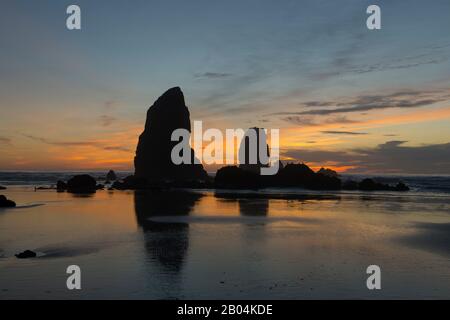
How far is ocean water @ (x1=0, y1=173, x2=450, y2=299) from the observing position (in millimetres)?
15578

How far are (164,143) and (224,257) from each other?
14573 cm

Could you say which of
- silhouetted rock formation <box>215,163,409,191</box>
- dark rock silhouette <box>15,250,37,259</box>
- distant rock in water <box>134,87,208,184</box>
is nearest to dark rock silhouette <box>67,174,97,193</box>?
silhouetted rock formation <box>215,163,409,191</box>

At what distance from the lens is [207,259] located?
68.3 ft

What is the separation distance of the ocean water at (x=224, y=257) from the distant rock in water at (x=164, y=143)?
4751 inches

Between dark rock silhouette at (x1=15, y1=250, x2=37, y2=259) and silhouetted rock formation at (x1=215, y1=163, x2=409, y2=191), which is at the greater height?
silhouetted rock formation at (x1=215, y1=163, x2=409, y2=191)

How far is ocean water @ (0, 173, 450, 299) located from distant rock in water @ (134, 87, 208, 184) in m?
121

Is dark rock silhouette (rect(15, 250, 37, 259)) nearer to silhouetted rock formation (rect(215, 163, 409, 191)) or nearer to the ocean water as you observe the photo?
the ocean water

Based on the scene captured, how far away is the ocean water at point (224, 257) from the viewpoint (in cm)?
1558

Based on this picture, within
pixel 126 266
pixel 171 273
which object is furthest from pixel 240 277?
pixel 126 266

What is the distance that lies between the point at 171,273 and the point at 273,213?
88.4ft

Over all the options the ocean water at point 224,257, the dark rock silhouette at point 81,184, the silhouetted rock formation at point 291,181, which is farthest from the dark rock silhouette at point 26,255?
the silhouetted rock formation at point 291,181

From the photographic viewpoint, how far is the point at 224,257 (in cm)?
2134

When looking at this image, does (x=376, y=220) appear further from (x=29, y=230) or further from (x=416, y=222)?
(x=29, y=230)

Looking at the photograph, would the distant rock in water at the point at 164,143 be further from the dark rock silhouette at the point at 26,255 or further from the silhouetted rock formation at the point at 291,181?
the dark rock silhouette at the point at 26,255
